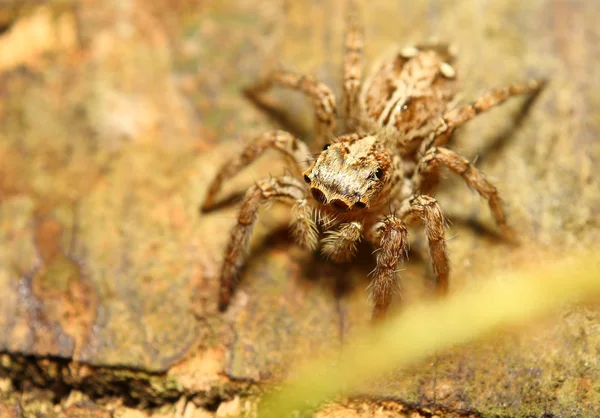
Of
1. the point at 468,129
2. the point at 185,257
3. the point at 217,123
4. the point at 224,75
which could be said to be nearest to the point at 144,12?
the point at 224,75

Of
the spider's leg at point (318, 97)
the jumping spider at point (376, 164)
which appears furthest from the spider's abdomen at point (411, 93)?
the spider's leg at point (318, 97)

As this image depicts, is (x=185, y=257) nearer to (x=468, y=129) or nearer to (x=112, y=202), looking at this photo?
(x=112, y=202)

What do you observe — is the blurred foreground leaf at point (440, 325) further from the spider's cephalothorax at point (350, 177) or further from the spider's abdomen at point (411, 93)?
the spider's abdomen at point (411, 93)

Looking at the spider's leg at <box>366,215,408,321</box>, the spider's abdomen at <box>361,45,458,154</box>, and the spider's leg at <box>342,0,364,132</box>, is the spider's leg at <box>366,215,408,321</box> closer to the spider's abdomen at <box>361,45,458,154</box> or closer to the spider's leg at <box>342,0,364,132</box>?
the spider's abdomen at <box>361,45,458,154</box>

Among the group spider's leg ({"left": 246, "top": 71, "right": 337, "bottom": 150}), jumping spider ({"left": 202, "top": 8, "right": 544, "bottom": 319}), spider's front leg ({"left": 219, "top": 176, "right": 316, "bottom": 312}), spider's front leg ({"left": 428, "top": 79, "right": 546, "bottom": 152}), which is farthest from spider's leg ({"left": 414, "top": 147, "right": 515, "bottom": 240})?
spider's front leg ({"left": 219, "top": 176, "right": 316, "bottom": 312})

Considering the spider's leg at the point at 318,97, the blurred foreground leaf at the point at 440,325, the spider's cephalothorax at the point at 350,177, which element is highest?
the spider's leg at the point at 318,97
